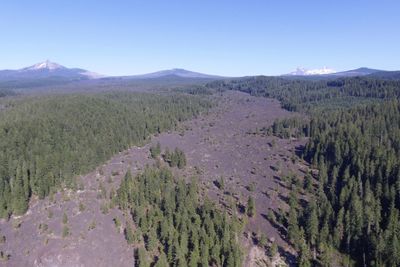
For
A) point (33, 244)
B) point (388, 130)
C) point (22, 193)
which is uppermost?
point (388, 130)

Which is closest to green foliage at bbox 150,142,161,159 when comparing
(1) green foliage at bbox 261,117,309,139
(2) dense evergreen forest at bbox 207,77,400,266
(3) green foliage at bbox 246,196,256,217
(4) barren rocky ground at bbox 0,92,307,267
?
(4) barren rocky ground at bbox 0,92,307,267

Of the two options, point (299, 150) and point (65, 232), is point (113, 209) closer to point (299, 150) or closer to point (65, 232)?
point (65, 232)

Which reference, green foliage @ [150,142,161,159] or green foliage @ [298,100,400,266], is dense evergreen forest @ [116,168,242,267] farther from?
green foliage @ [150,142,161,159]

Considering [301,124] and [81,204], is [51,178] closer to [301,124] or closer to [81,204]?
[81,204]

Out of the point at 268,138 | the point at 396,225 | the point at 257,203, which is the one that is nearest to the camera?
the point at 396,225

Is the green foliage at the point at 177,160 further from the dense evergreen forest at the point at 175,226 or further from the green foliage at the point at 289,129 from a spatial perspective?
the green foliage at the point at 289,129

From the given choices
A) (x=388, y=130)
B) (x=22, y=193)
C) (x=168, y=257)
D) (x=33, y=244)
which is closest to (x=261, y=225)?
(x=168, y=257)

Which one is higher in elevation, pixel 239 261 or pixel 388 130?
pixel 388 130
